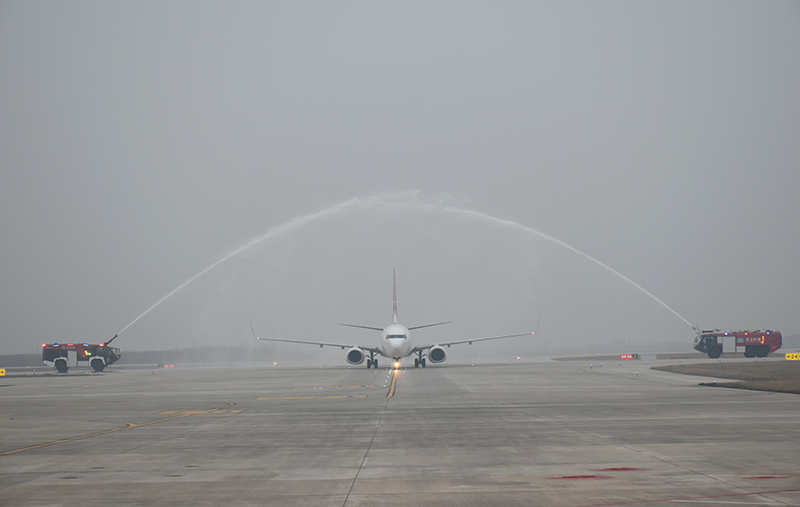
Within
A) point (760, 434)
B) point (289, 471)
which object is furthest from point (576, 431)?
point (289, 471)

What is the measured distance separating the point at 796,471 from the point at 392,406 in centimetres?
1690

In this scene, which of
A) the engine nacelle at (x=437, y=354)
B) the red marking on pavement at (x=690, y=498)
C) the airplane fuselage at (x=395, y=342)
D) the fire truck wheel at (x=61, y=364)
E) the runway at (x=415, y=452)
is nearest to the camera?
the red marking on pavement at (x=690, y=498)

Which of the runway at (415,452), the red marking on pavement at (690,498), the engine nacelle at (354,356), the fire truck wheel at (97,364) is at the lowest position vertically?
the fire truck wheel at (97,364)

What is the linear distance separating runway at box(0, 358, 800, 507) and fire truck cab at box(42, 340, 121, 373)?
51167 millimetres

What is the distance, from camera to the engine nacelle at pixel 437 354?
220 ft

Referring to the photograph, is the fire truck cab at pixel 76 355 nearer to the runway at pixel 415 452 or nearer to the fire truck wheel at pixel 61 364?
the fire truck wheel at pixel 61 364

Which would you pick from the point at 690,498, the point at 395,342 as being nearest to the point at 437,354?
the point at 395,342

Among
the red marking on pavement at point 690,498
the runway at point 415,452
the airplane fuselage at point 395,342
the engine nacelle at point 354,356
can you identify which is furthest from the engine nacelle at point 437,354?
the red marking on pavement at point 690,498

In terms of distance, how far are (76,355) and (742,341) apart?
75612mm

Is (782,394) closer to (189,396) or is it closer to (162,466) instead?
(162,466)

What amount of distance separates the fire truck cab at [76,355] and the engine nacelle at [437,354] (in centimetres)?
3804

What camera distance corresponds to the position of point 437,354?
→ 2653 inches

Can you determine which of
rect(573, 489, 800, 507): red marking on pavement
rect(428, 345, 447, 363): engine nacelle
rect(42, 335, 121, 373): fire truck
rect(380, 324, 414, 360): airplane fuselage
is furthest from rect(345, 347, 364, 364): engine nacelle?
rect(573, 489, 800, 507): red marking on pavement

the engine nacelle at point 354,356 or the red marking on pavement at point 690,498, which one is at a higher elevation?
the red marking on pavement at point 690,498
